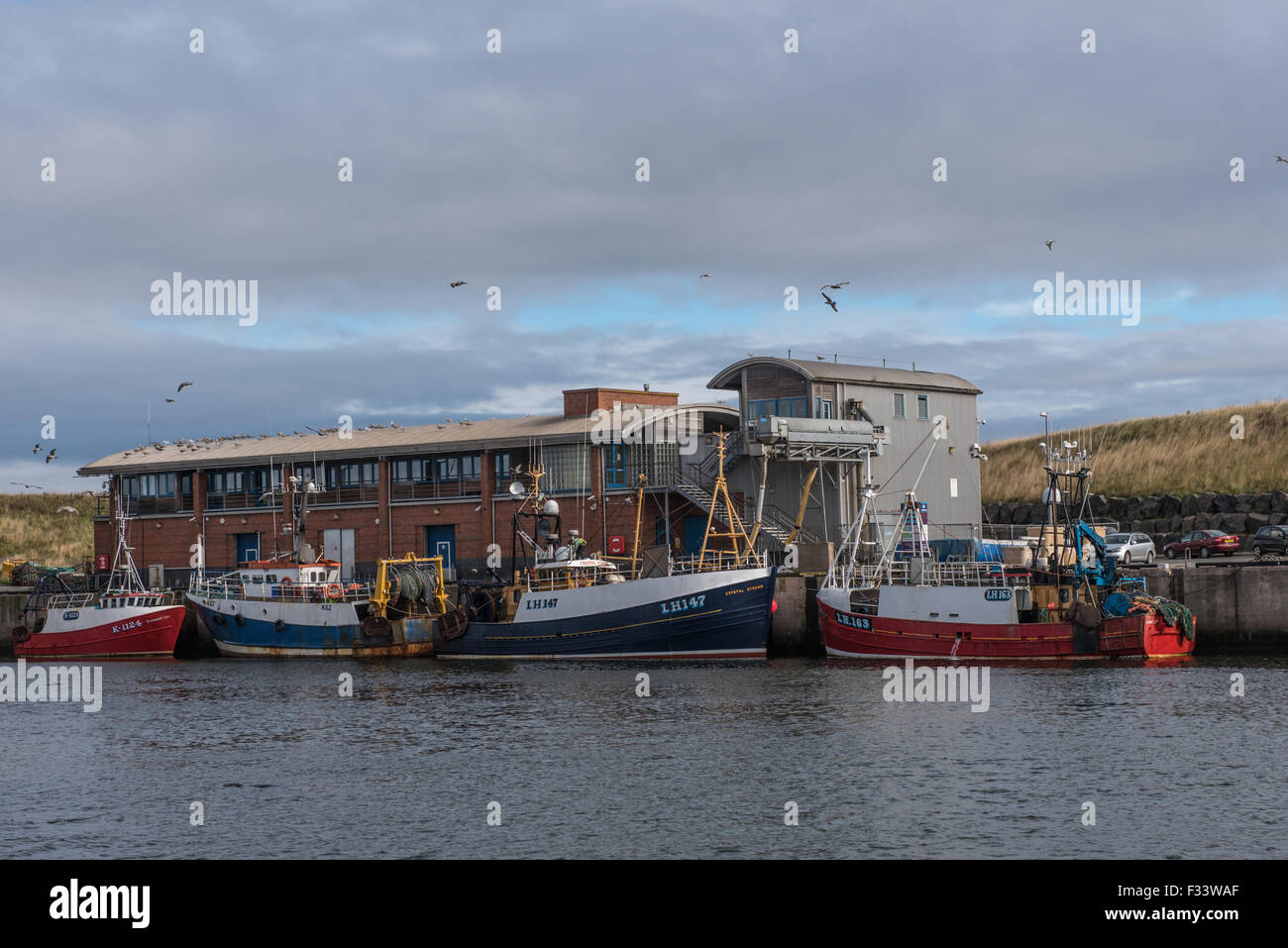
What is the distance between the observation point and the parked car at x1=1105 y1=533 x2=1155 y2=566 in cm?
6712

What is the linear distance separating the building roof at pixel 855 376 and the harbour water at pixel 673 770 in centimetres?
2331

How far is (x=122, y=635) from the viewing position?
6881cm

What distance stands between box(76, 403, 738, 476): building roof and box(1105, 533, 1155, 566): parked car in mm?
19916

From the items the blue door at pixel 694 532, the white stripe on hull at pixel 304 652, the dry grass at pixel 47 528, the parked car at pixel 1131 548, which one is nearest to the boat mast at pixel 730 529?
the blue door at pixel 694 532

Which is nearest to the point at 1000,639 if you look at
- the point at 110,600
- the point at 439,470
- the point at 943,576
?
the point at 943,576

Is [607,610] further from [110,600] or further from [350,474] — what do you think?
[350,474]

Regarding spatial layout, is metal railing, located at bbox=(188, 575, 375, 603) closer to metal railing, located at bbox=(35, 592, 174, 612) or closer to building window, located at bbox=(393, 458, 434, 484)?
metal railing, located at bbox=(35, 592, 174, 612)

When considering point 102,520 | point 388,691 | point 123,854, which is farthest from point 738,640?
point 102,520

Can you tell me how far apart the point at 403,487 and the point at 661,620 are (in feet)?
84.5

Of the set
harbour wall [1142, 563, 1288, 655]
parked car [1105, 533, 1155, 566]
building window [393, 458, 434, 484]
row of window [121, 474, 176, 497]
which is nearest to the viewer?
harbour wall [1142, 563, 1288, 655]

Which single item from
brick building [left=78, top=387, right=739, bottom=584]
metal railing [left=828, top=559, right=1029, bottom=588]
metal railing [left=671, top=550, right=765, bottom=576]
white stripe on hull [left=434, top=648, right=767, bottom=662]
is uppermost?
brick building [left=78, top=387, right=739, bottom=584]

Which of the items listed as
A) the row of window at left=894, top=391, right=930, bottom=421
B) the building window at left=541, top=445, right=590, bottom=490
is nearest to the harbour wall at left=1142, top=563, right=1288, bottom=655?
the row of window at left=894, top=391, right=930, bottom=421

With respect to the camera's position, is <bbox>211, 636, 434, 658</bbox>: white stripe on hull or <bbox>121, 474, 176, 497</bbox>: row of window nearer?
<bbox>211, 636, 434, 658</bbox>: white stripe on hull
